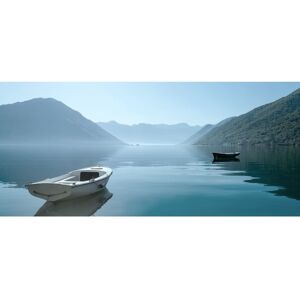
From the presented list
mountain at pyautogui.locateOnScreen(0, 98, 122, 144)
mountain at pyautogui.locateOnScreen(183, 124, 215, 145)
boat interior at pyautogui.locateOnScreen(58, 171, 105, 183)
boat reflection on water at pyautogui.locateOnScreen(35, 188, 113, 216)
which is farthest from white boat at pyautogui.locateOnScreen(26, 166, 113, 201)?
mountain at pyautogui.locateOnScreen(183, 124, 215, 145)

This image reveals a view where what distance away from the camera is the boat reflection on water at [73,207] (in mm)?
11695

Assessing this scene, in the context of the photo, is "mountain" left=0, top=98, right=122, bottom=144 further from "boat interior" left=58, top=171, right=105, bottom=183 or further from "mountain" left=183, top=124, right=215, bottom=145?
"boat interior" left=58, top=171, right=105, bottom=183

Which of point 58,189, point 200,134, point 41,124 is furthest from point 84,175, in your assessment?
point 200,134

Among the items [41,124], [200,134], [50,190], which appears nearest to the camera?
[50,190]

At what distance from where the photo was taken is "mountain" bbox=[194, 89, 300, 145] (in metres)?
56.2

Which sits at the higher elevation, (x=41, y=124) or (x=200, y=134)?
(x=41, y=124)

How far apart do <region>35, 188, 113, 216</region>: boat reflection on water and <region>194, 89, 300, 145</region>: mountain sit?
4718cm

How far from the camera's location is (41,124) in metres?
101

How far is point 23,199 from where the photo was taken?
46.2 feet

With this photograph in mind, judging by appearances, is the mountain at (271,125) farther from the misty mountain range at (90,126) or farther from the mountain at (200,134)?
the mountain at (200,134)

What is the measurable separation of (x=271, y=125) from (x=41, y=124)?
66964 millimetres

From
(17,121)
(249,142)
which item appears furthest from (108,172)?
(17,121)

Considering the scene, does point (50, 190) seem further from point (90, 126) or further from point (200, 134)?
point (200, 134)

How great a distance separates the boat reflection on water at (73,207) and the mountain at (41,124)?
70567 millimetres
